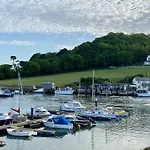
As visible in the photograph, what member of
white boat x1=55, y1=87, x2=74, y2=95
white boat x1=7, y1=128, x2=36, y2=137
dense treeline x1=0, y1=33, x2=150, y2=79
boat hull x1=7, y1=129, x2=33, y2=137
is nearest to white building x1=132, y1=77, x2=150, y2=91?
white boat x1=55, y1=87, x2=74, y2=95

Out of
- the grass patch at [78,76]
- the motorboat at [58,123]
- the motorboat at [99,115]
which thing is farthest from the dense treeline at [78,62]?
the motorboat at [58,123]

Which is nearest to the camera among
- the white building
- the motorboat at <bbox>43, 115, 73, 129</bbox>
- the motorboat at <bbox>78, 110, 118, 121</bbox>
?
the motorboat at <bbox>43, 115, 73, 129</bbox>

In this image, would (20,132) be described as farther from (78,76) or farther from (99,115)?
(78,76)

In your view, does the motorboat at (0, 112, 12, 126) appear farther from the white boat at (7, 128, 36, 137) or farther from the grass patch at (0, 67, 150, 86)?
the grass patch at (0, 67, 150, 86)

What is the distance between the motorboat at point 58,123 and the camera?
188 ft

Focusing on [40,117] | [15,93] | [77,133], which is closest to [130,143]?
[77,133]

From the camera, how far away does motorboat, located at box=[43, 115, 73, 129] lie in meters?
57.2

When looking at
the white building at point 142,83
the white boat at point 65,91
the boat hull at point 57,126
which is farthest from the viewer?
the white building at point 142,83

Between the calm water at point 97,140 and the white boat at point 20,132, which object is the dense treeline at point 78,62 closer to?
the calm water at point 97,140

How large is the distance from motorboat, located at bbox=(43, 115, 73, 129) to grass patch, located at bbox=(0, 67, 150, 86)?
3450 inches

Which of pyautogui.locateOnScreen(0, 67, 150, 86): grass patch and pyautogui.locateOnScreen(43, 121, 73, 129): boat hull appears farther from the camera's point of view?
pyautogui.locateOnScreen(0, 67, 150, 86): grass patch

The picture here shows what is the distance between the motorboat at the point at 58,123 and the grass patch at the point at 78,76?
87639 mm

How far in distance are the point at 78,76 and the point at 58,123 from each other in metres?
105

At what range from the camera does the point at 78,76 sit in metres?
162
